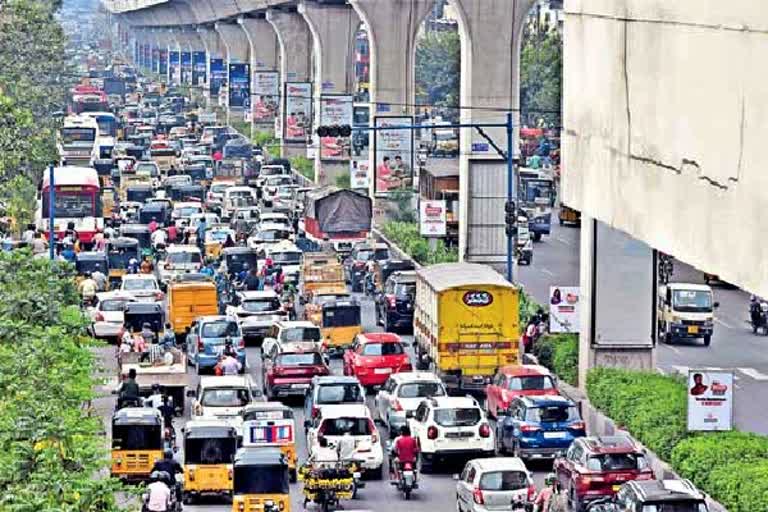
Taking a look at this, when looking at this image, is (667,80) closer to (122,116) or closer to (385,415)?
(385,415)

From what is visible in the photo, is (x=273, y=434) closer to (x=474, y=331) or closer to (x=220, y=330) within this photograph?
(x=474, y=331)

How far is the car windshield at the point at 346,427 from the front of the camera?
36.9 meters

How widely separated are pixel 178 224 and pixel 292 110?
3219cm

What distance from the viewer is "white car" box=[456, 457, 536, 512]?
3309 centimetres

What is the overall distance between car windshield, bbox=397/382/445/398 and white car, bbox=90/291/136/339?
11636 millimetres

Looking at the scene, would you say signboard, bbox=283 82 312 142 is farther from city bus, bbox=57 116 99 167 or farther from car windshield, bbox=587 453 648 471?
car windshield, bbox=587 453 648 471

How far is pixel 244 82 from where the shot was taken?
126 meters

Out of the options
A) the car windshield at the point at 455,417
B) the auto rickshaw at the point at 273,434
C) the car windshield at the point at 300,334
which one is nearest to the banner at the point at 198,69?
the car windshield at the point at 300,334

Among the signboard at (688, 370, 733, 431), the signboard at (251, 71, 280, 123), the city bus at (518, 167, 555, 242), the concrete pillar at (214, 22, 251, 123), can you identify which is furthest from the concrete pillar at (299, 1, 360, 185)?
the signboard at (688, 370, 733, 431)

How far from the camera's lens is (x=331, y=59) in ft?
317

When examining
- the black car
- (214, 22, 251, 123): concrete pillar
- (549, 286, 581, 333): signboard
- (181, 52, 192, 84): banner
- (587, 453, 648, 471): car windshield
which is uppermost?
(214, 22, 251, 123): concrete pillar

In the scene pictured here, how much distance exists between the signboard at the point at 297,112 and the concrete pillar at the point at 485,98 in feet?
138

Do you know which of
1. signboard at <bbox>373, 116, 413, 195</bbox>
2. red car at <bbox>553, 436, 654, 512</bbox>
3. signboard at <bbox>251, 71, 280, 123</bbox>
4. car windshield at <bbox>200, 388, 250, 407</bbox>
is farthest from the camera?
signboard at <bbox>251, 71, 280, 123</bbox>

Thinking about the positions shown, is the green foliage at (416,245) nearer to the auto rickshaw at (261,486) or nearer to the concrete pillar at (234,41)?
the auto rickshaw at (261,486)
